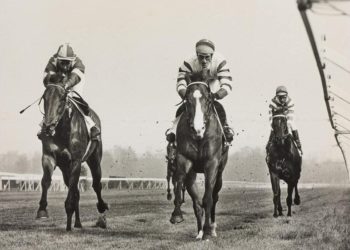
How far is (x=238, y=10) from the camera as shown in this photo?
10648mm

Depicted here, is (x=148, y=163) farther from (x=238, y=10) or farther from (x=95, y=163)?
(x=238, y=10)

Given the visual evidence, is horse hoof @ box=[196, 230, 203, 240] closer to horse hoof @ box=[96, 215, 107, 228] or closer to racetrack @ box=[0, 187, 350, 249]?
racetrack @ box=[0, 187, 350, 249]

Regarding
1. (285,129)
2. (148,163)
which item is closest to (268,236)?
(285,129)

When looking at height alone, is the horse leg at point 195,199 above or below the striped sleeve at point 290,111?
below

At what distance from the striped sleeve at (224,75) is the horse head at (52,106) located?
8.49 feet

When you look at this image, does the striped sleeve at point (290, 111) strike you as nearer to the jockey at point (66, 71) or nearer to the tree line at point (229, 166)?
the tree line at point (229, 166)

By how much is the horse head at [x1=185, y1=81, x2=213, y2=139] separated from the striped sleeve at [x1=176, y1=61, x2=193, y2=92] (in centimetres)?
48

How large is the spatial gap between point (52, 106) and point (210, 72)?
2635mm

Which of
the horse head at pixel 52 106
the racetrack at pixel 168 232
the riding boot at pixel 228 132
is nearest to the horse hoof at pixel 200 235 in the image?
the racetrack at pixel 168 232

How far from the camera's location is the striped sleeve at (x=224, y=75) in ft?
32.8

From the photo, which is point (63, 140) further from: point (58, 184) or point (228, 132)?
point (58, 184)

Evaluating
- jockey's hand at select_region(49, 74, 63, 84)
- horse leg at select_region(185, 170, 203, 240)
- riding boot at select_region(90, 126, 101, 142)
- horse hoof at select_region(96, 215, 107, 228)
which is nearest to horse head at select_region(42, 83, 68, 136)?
jockey's hand at select_region(49, 74, 63, 84)

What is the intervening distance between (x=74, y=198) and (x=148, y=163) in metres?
21.7

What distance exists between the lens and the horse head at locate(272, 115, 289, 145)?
44.5ft
